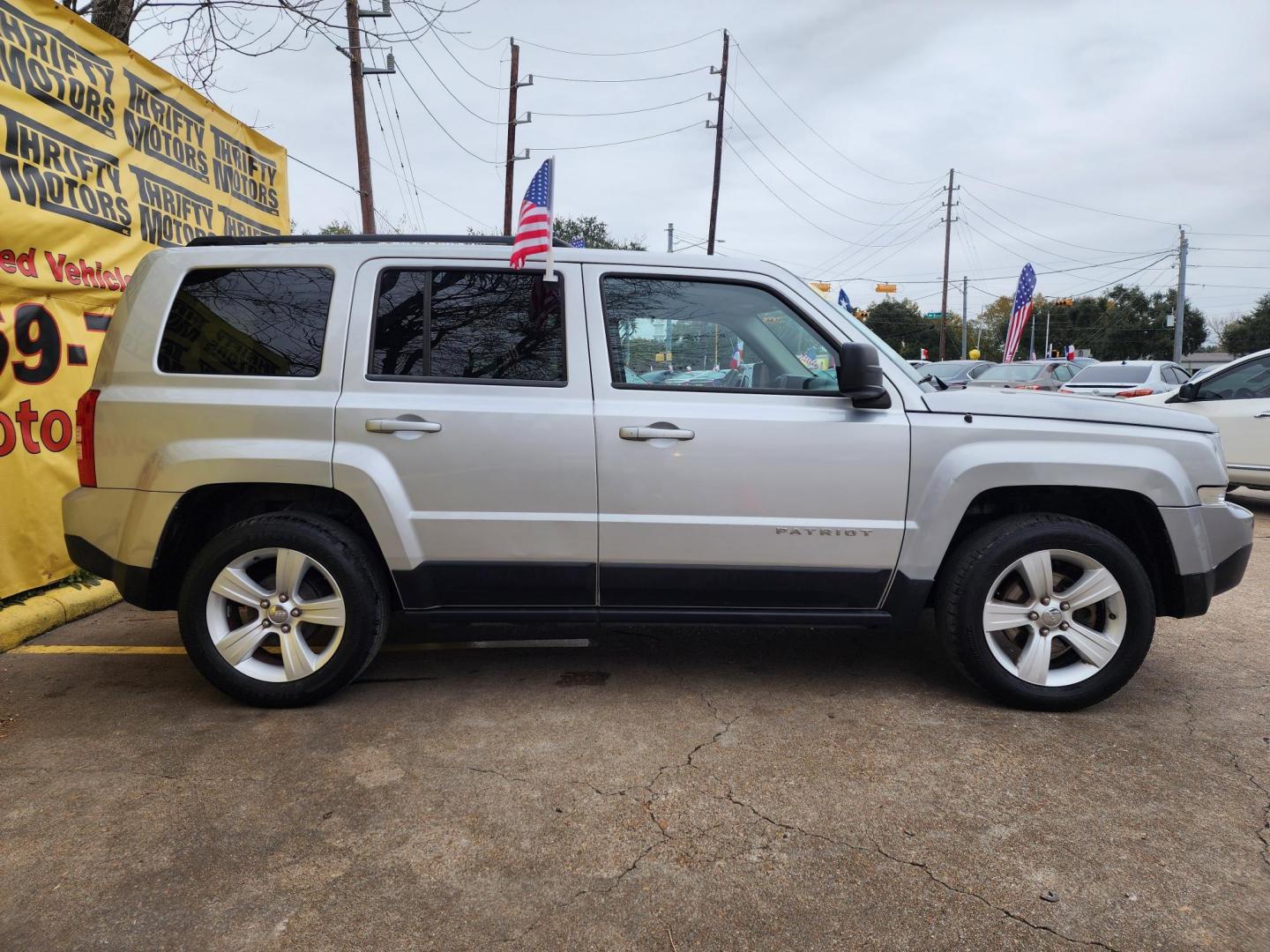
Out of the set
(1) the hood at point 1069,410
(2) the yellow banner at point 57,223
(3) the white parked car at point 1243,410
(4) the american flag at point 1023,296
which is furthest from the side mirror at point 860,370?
(4) the american flag at point 1023,296

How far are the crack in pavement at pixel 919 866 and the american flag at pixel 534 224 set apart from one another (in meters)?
Answer: 2.27

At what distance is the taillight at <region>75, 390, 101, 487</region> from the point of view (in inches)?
132

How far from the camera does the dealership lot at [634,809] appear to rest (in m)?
2.10

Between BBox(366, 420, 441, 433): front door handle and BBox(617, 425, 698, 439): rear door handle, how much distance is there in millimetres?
773

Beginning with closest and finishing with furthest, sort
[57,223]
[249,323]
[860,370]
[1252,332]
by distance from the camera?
[860,370] < [249,323] < [57,223] < [1252,332]

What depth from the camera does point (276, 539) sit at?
10.8 ft

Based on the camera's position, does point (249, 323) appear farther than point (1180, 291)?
No

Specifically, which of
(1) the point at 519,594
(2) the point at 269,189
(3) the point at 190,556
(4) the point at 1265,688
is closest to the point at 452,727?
(1) the point at 519,594

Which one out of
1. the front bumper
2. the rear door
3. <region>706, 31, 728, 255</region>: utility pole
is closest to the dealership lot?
the front bumper

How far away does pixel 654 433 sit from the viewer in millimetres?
3248

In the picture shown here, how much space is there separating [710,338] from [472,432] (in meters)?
1.11

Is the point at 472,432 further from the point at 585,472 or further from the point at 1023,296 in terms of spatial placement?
the point at 1023,296

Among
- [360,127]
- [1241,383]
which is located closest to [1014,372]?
[1241,383]

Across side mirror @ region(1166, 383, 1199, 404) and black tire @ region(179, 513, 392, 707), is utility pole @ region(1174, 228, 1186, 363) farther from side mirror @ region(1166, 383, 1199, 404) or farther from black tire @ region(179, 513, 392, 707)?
black tire @ region(179, 513, 392, 707)
